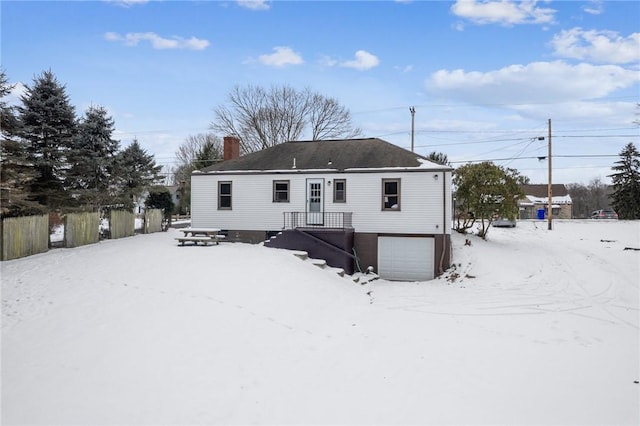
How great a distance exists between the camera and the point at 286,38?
1989cm

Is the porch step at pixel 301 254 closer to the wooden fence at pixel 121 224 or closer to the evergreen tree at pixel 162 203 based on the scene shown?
the wooden fence at pixel 121 224

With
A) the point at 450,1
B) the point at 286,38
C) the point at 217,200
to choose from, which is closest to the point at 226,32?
the point at 286,38

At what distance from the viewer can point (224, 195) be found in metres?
20.2

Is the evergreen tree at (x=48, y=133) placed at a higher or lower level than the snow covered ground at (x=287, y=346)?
higher

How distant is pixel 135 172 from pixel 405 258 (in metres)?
16.5

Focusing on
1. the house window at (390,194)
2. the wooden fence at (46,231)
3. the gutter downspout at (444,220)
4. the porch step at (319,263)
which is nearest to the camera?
the wooden fence at (46,231)

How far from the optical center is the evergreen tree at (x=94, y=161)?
2016 centimetres

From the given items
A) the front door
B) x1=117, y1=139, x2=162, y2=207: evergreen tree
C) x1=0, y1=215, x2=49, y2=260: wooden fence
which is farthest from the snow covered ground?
x1=117, y1=139, x2=162, y2=207: evergreen tree

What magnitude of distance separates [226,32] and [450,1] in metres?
9.12

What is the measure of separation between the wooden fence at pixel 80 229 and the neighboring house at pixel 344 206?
4406mm

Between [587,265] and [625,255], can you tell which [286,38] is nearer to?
[587,265]

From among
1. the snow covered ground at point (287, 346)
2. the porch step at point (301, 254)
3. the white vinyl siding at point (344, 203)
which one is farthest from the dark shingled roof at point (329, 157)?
the snow covered ground at point (287, 346)

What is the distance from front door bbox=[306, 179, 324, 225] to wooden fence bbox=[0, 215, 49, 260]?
1079cm

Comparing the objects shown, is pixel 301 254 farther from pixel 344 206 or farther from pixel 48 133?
pixel 48 133
